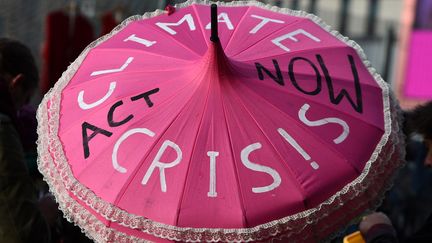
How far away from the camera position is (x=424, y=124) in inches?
Answer: 137

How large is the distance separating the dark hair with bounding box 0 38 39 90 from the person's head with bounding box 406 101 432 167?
5.66ft

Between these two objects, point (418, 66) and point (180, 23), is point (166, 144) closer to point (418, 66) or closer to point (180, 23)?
point (180, 23)

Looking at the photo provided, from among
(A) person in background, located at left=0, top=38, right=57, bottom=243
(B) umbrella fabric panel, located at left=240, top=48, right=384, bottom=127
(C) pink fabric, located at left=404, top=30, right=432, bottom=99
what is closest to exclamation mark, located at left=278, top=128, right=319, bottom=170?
(B) umbrella fabric panel, located at left=240, top=48, right=384, bottom=127

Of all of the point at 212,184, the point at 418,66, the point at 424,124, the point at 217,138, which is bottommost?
the point at 418,66

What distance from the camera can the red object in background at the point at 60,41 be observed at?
7469 millimetres

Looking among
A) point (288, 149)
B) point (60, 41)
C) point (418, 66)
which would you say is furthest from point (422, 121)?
point (418, 66)

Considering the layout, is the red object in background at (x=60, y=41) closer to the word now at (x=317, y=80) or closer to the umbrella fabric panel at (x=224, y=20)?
the umbrella fabric panel at (x=224, y=20)

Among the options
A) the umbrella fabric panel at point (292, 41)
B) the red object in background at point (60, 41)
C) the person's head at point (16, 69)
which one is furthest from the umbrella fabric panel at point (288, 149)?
the red object in background at point (60, 41)

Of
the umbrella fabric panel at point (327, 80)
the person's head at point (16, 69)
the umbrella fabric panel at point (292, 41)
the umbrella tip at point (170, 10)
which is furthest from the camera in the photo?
the person's head at point (16, 69)

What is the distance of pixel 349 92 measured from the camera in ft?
8.59

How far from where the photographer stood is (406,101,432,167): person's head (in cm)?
347

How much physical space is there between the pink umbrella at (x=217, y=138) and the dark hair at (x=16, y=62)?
506mm

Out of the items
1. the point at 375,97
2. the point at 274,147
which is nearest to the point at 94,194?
the point at 274,147

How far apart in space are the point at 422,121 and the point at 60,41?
481cm
